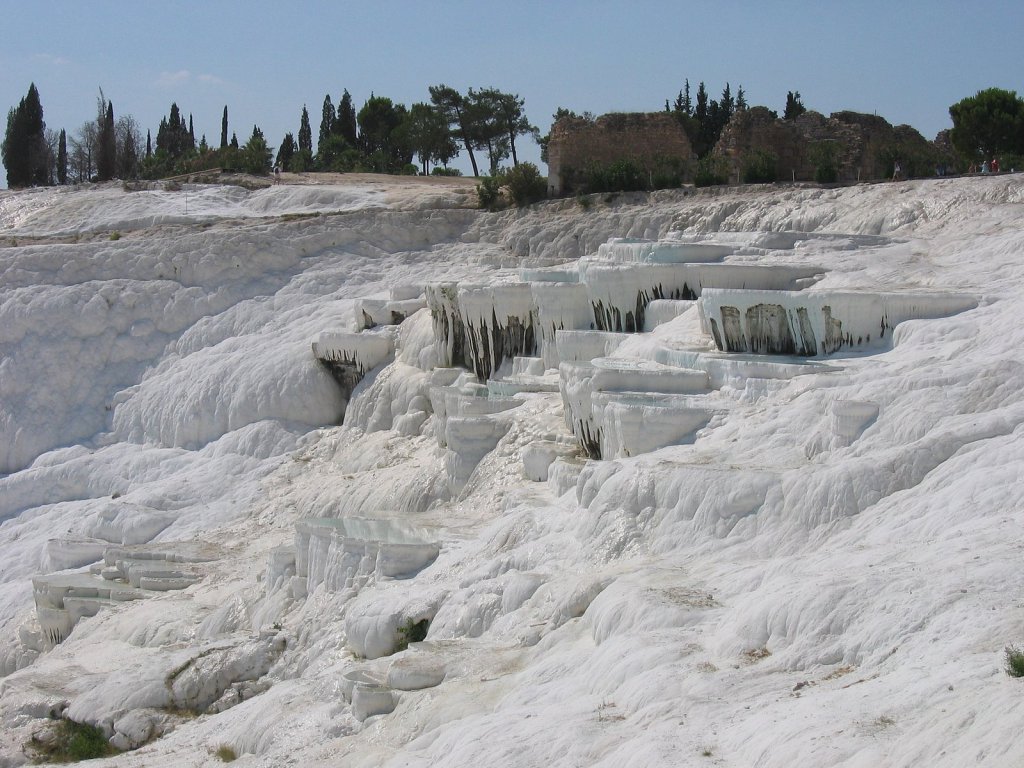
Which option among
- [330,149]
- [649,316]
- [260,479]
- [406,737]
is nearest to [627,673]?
[406,737]

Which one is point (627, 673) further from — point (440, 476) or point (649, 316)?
point (649, 316)

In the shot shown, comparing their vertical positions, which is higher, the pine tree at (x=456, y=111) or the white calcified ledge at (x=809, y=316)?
the pine tree at (x=456, y=111)

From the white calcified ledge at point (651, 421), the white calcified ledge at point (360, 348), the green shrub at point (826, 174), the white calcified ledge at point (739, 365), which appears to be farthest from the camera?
the green shrub at point (826, 174)

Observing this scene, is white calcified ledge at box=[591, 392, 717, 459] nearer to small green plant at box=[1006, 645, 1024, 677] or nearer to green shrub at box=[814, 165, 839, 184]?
small green plant at box=[1006, 645, 1024, 677]

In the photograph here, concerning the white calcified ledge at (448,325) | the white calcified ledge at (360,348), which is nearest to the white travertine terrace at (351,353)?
the white calcified ledge at (360,348)

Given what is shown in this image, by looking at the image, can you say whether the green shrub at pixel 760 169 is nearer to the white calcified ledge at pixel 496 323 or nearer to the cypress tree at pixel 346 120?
the white calcified ledge at pixel 496 323

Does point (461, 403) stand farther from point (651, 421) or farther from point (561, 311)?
point (651, 421)

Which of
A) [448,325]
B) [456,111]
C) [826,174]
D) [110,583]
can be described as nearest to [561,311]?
[448,325]
